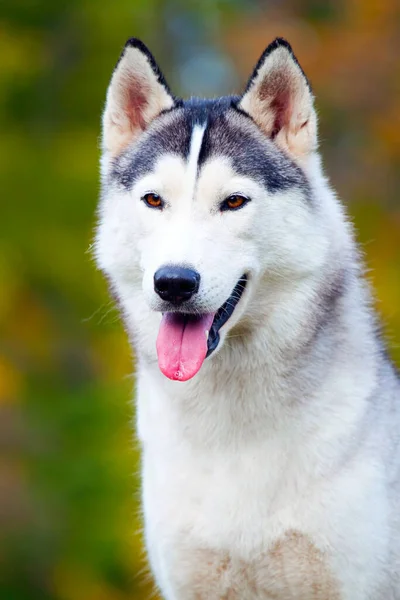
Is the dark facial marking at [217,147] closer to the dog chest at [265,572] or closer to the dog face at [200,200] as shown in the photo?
the dog face at [200,200]

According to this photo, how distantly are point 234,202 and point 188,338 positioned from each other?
59 cm

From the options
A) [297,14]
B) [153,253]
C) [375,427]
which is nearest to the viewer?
[153,253]

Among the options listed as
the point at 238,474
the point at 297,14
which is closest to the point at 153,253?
the point at 238,474

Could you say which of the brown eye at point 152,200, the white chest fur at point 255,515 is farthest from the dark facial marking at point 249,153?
the white chest fur at point 255,515

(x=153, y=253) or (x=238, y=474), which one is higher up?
(x=153, y=253)

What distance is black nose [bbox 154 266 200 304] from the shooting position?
4.62 meters

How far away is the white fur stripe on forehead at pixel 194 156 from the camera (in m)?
4.89

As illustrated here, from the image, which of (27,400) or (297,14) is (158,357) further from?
(297,14)

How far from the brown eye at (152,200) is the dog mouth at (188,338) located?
449mm

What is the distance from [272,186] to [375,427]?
1118mm

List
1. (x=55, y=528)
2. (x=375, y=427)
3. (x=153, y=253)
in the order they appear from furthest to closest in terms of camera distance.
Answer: (x=55, y=528) → (x=375, y=427) → (x=153, y=253)

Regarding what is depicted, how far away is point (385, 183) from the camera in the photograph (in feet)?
47.8

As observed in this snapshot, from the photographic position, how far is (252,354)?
16.9 ft

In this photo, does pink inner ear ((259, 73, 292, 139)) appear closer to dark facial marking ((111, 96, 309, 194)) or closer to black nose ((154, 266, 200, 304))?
dark facial marking ((111, 96, 309, 194))
